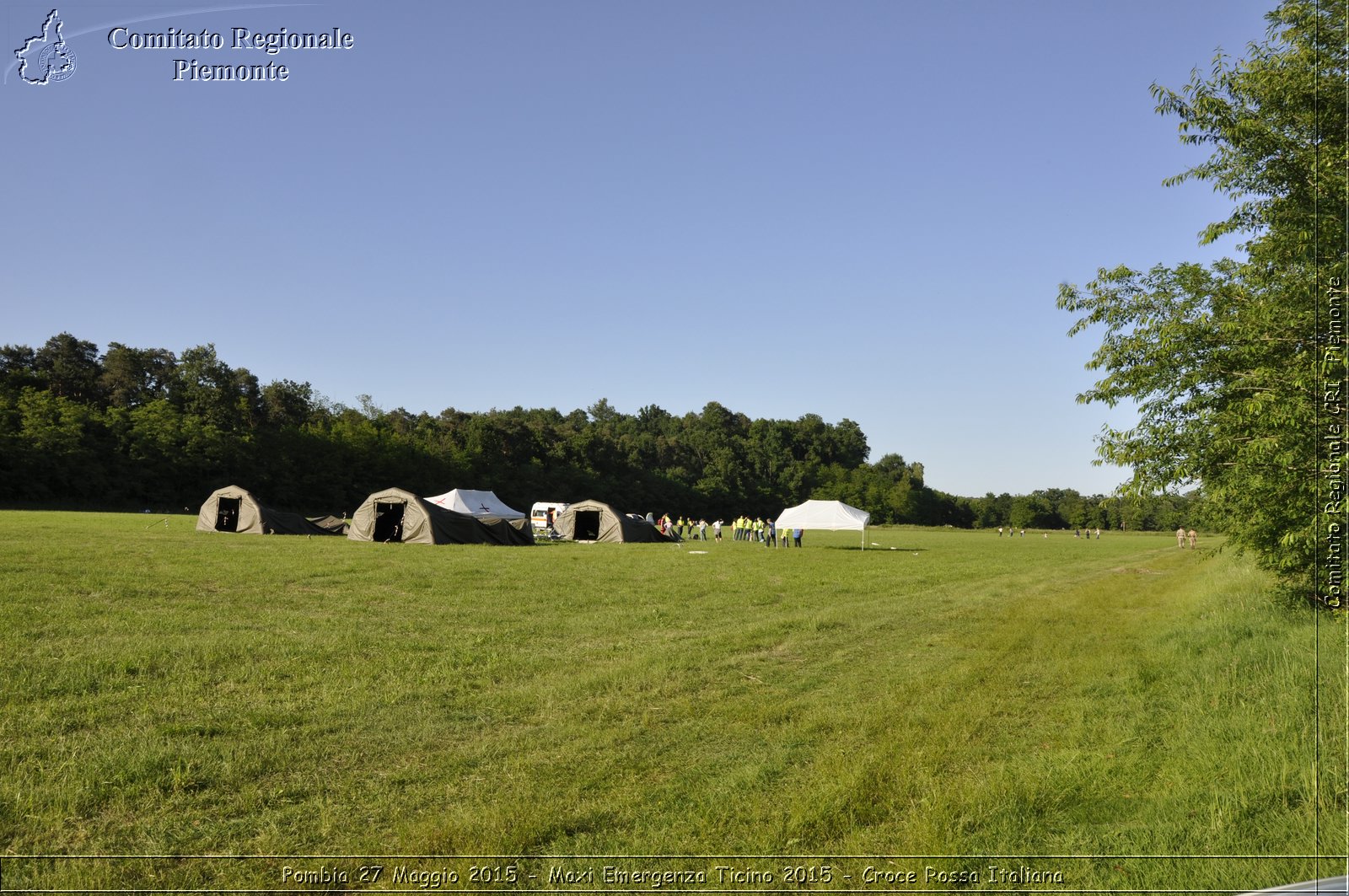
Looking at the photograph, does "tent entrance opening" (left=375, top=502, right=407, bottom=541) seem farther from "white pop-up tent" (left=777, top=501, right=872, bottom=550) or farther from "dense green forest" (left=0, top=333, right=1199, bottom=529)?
"dense green forest" (left=0, top=333, right=1199, bottom=529)

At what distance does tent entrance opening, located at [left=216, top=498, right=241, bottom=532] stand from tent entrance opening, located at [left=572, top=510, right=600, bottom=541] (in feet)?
44.6

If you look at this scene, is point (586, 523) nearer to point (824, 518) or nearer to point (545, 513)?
point (545, 513)

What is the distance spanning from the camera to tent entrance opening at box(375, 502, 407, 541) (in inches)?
1120

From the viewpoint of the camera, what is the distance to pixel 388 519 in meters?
29.0

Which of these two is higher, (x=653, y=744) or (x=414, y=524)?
(x=414, y=524)

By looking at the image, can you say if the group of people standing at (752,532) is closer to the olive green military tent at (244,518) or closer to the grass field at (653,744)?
the olive green military tent at (244,518)

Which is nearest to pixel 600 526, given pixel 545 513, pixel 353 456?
pixel 545 513

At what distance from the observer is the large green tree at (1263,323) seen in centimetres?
721

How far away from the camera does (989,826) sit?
14.4 ft

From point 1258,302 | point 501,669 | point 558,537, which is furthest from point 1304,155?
point 558,537

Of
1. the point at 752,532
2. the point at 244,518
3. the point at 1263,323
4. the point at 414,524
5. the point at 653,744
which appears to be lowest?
the point at 752,532

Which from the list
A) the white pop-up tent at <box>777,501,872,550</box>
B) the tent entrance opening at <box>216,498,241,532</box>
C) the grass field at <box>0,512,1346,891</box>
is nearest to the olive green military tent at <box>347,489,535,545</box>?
the tent entrance opening at <box>216,498,241,532</box>

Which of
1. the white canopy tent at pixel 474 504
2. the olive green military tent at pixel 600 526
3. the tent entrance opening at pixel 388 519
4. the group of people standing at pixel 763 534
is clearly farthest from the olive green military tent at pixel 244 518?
the group of people standing at pixel 763 534

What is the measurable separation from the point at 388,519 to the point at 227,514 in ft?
23.9
